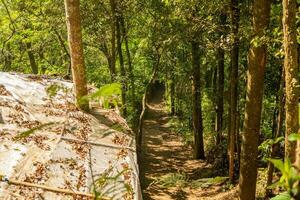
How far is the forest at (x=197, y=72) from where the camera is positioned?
24.9 ft

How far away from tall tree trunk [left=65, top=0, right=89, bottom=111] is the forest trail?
3605mm

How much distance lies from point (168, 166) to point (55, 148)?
11.4 metres

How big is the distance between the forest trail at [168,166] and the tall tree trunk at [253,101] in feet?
4.99

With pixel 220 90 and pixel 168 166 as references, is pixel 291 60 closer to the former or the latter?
pixel 220 90

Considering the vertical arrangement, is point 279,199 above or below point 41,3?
below

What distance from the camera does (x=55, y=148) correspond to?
770cm

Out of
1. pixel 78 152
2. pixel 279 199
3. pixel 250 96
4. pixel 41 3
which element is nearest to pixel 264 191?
pixel 250 96

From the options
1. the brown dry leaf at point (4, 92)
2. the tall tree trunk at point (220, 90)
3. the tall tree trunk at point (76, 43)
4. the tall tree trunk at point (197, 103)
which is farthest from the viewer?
the tall tree trunk at point (197, 103)

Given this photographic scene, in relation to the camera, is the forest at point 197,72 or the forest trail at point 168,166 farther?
the forest trail at point 168,166

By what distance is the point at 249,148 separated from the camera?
28.0 feet

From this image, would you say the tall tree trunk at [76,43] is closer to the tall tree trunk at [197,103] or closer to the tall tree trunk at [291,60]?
the tall tree trunk at [291,60]

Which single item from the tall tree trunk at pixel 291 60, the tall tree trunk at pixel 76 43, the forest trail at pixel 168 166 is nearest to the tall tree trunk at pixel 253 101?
the forest trail at pixel 168 166

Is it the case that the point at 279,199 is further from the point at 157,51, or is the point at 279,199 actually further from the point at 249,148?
the point at 157,51

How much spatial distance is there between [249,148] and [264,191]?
11.7 feet
